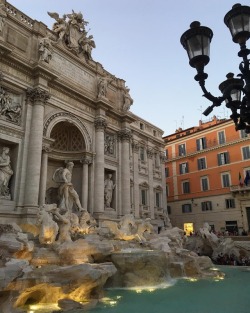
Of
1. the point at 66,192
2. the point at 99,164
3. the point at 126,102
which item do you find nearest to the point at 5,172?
the point at 66,192

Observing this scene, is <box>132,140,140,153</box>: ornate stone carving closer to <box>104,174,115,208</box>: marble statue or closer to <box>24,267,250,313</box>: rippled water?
<box>104,174,115,208</box>: marble statue

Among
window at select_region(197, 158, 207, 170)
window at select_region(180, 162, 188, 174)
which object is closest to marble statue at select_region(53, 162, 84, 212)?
window at select_region(197, 158, 207, 170)

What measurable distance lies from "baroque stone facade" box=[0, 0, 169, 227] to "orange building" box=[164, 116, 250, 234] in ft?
20.9

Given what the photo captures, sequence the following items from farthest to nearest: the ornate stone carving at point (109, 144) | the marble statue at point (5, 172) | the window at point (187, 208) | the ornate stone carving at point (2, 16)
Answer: the window at point (187, 208)
the ornate stone carving at point (109, 144)
the ornate stone carving at point (2, 16)
the marble statue at point (5, 172)

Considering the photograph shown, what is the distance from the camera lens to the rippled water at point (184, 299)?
7.43 m

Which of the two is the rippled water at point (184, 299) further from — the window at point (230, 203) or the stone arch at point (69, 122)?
the window at point (230, 203)

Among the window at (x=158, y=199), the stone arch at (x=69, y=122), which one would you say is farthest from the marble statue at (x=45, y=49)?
the window at (x=158, y=199)

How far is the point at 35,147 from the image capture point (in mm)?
14961

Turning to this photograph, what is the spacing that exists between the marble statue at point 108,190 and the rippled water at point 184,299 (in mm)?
9246

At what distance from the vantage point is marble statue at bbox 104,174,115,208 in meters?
19.8

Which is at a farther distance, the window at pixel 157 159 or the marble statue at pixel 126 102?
the window at pixel 157 159

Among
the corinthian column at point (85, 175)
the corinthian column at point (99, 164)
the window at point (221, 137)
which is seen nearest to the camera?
the corinthian column at point (85, 175)

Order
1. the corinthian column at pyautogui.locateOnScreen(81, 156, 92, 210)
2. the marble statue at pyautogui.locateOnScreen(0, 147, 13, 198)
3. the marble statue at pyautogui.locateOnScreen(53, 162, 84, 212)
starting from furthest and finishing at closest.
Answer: the corinthian column at pyautogui.locateOnScreen(81, 156, 92, 210) < the marble statue at pyautogui.locateOnScreen(53, 162, 84, 212) < the marble statue at pyautogui.locateOnScreen(0, 147, 13, 198)

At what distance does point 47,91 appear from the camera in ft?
53.0
